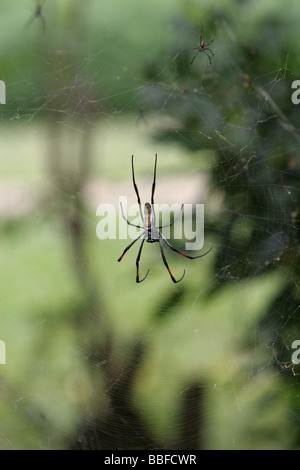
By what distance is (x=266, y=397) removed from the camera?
5.61 ft

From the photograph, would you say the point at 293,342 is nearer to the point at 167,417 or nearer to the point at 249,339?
the point at 249,339

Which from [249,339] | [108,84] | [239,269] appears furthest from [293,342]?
[108,84]

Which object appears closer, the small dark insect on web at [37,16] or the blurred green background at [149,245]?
the blurred green background at [149,245]

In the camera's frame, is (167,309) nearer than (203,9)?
No

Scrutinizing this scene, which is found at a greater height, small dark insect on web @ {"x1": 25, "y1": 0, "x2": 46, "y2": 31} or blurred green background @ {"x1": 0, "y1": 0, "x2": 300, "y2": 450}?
small dark insect on web @ {"x1": 25, "y1": 0, "x2": 46, "y2": 31}

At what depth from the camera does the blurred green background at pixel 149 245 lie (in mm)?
1583

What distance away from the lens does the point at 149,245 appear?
176cm

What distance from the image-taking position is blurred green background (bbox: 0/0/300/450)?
5.19 feet

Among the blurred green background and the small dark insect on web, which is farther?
the small dark insect on web

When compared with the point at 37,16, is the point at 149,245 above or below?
below

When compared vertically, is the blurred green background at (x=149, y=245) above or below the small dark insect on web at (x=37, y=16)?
below

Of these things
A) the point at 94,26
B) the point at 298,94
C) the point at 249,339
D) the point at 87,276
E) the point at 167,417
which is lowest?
the point at 167,417

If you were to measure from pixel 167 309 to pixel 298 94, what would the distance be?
0.96m

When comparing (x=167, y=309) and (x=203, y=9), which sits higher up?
(x=203, y=9)
